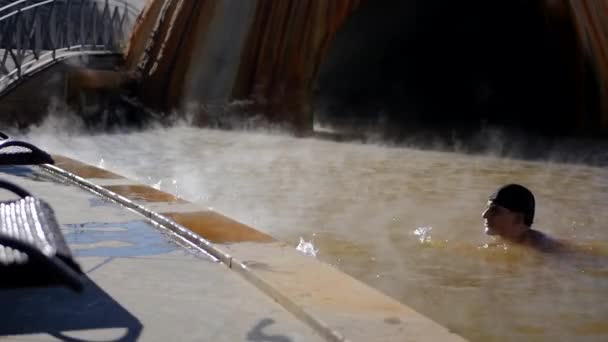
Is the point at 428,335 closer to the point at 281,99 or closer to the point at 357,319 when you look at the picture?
the point at 357,319

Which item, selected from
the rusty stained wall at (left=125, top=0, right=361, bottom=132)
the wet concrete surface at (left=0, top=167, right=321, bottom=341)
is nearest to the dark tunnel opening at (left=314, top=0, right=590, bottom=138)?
the rusty stained wall at (left=125, top=0, right=361, bottom=132)

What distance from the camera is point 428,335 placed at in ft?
9.14

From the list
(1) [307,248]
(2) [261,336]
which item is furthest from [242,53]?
(2) [261,336]

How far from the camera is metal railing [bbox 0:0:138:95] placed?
12562mm

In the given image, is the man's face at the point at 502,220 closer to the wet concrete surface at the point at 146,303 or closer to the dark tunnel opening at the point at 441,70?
the wet concrete surface at the point at 146,303

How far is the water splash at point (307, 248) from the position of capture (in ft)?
17.4

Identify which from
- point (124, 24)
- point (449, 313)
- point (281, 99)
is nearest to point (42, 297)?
point (449, 313)

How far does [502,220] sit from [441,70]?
14351 millimetres

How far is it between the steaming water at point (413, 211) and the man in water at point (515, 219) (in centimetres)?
10

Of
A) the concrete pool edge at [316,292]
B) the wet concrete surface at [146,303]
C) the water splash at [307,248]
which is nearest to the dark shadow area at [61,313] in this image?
the wet concrete surface at [146,303]

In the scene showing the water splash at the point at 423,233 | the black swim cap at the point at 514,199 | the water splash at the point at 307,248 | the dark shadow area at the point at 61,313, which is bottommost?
the water splash at the point at 307,248

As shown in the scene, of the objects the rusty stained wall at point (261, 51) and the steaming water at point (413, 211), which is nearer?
the steaming water at point (413, 211)

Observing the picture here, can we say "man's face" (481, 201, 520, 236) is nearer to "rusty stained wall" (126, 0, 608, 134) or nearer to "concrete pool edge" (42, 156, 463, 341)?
"concrete pool edge" (42, 156, 463, 341)

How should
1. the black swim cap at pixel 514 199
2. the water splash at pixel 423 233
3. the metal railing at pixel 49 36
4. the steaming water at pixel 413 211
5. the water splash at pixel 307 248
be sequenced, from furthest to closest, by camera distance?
the metal railing at pixel 49 36, the water splash at pixel 423 233, the black swim cap at pixel 514 199, the water splash at pixel 307 248, the steaming water at pixel 413 211
